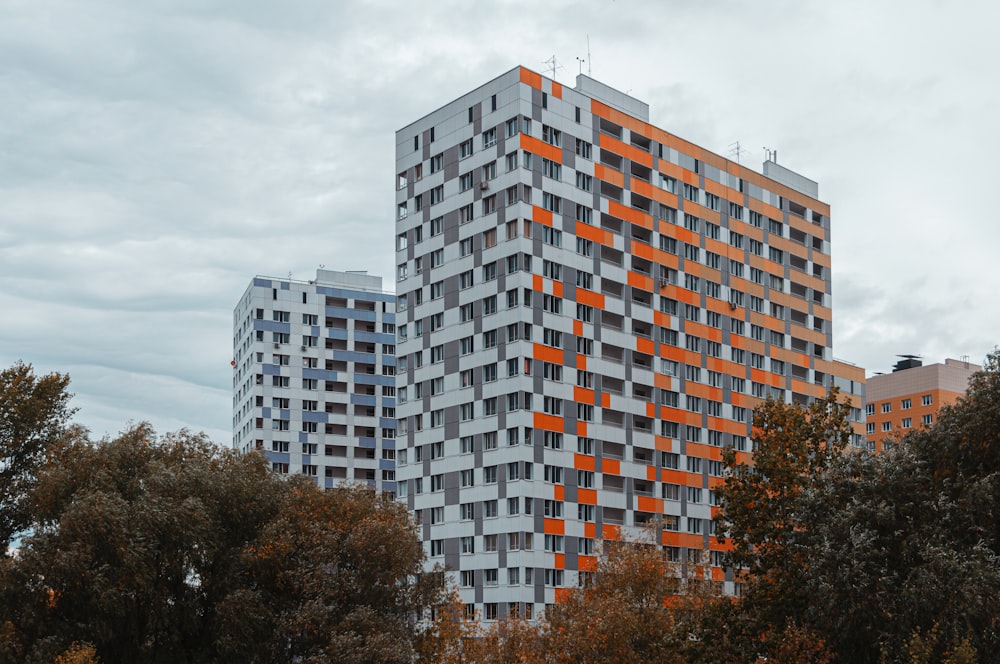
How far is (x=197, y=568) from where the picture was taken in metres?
56.8

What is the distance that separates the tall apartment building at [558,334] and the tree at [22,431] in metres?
43.7

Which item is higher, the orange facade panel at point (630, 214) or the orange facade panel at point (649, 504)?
the orange facade panel at point (630, 214)

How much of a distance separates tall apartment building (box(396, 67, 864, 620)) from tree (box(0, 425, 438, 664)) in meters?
43.1

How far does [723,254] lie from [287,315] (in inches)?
2863

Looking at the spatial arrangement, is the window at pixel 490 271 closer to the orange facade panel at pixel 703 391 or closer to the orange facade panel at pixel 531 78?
the orange facade panel at pixel 531 78

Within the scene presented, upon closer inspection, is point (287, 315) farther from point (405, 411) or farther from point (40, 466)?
point (40, 466)

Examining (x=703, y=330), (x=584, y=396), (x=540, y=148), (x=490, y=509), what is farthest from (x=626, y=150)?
(x=490, y=509)

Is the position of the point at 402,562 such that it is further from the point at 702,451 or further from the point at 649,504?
the point at 702,451

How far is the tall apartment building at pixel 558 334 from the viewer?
10262 cm

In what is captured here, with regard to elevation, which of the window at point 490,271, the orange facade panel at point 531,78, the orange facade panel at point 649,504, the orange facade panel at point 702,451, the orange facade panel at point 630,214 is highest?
the orange facade panel at point 531,78

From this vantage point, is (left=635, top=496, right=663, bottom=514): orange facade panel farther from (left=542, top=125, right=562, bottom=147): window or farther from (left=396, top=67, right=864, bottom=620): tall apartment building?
(left=542, top=125, right=562, bottom=147): window

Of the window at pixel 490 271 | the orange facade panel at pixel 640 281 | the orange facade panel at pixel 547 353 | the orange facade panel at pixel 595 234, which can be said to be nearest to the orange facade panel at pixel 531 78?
the orange facade panel at pixel 595 234

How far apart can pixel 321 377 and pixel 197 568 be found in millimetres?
117573

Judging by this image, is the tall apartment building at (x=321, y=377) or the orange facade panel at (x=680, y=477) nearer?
the orange facade panel at (x=680, y=477)
